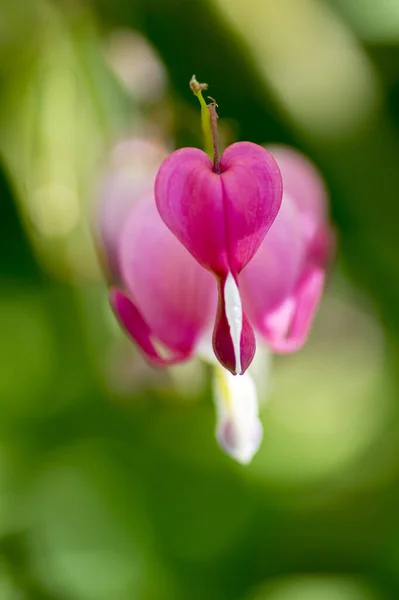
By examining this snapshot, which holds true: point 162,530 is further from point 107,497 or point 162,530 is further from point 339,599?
point 339,599

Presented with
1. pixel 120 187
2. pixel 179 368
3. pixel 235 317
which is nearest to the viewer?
pixel 235 317

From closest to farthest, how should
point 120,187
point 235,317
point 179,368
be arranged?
point 235,317 < point 120,187 < point 179,368

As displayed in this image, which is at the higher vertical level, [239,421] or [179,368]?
[179,368]

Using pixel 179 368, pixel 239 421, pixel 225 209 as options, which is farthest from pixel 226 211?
pixel 179 368

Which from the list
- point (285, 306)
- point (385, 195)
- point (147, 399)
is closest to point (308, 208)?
point (285, 306)

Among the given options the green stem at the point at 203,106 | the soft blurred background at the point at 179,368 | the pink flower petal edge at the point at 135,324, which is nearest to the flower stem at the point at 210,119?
the green stem at the point at 203,106

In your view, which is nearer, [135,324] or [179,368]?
[135,324]

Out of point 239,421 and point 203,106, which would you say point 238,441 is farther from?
point 203,106
